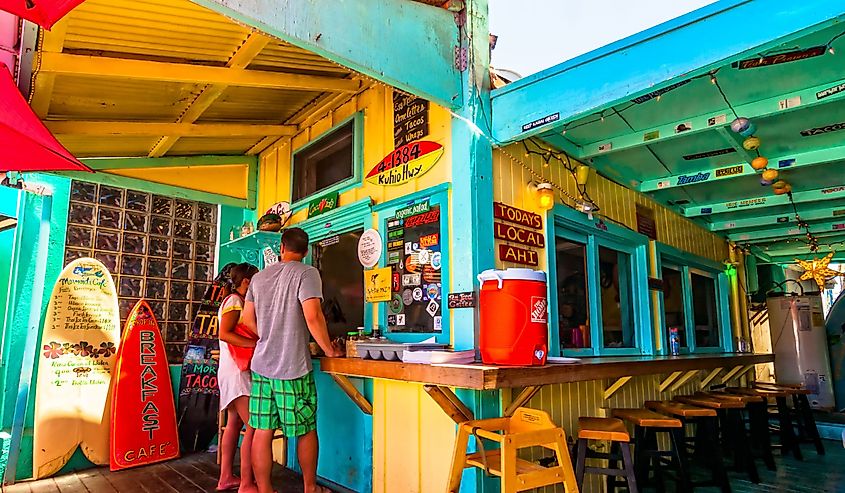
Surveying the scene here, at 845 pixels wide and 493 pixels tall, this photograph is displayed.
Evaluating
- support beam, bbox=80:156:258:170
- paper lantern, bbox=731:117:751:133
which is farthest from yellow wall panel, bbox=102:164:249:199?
paper lantern, bbox=731:117:751:133

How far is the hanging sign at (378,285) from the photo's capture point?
11.4 feet

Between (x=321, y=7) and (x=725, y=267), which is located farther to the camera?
(x=725, y=267)

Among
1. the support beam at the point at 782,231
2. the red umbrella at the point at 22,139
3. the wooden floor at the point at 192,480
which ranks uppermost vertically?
the support beam at the point at 782,231

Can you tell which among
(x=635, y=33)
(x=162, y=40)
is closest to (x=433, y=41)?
(x=635, y=33)

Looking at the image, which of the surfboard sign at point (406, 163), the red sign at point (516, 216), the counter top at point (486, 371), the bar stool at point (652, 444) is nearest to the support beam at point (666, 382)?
the bar stool at point (652, 444)

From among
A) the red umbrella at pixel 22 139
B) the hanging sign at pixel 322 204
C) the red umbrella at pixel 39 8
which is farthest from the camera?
the hanging sign at pixel 322 204

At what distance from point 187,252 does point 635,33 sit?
430 cm

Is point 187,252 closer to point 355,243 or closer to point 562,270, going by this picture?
point 355,243

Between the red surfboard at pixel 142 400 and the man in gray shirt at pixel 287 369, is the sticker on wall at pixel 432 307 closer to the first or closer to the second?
the man in gray shirt at pixel 287 369

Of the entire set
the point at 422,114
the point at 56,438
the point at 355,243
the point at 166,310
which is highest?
the point at 422,114

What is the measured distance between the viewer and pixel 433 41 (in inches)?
121

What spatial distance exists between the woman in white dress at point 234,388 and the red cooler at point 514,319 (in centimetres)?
158

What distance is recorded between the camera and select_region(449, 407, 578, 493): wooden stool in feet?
7.14

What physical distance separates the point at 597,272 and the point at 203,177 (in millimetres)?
3713
